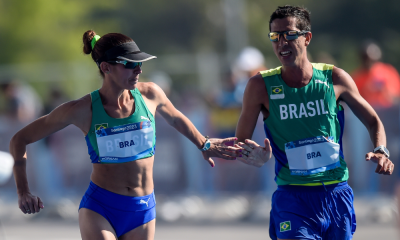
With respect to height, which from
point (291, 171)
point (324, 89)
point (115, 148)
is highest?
point (324, 89)

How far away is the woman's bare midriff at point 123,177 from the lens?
5.01 meters

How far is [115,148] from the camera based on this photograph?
4.99 m

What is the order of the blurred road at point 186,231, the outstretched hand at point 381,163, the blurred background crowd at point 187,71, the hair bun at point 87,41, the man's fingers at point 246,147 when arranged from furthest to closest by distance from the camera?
the blurred background crowd at point 187,71 → the blurred road at point 186,231 → the hair bun at point 87,41 → the man's fingers at point 246,147 → the outstretched hand at point 381,163

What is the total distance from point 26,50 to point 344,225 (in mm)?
Result: 33113

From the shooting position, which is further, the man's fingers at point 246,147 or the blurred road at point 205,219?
the blurred road at point 205,219

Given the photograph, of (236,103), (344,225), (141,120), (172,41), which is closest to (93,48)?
(141,120)

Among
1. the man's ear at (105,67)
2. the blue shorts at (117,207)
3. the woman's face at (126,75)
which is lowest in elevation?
the blue shorts at (117,207)

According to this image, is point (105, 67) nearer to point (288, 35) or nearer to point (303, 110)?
point (288, 35)

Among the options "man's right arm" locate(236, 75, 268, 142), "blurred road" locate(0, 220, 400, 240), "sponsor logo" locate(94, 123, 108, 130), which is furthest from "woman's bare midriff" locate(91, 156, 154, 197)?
"blurred road" locate(0, 220, 400, 240)

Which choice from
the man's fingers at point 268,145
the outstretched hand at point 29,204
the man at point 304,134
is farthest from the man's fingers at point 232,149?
the outstretched hand at point 29,204

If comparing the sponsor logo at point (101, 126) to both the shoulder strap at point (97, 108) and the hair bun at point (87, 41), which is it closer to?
the shoulder strap at point (97, 108)

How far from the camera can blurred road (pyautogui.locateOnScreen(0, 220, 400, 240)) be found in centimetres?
906

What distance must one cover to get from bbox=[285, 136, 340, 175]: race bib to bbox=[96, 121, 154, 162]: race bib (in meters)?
1.17

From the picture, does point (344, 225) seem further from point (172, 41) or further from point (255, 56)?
point (172, 41)
